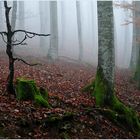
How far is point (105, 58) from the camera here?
10602 mm

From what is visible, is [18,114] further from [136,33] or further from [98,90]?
[136,33]

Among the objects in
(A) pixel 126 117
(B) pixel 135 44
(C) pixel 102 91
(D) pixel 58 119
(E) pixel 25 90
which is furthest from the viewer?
(B) pixel 135 44

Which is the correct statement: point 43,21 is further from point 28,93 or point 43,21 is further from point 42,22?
point 28,93

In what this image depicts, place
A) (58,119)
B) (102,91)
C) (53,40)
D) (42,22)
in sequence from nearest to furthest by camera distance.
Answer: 1. (58,119)
2. (102,91)
3. (53,40)
4. (42,22)

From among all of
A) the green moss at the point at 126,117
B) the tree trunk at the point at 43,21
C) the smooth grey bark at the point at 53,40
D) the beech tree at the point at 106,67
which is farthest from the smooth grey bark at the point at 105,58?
the tree trunk at the point at 43,21

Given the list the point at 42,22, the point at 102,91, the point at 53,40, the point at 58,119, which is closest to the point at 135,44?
the point at 53,40

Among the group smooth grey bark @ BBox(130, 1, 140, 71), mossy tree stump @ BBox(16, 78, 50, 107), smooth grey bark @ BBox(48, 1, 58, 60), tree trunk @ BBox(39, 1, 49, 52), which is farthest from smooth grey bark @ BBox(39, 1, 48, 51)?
mossy tree stump @ BBox(16, 78, 50, 107)

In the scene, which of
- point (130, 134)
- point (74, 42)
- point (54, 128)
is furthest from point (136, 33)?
point (74, 42)

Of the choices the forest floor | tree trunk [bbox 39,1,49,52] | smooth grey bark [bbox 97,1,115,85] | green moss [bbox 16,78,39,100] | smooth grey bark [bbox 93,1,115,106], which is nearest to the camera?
the forest floor

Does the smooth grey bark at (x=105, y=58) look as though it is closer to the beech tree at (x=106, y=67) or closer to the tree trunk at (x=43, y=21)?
the beech tree at (x=106, y=67)

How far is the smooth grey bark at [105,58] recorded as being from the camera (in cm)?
1047

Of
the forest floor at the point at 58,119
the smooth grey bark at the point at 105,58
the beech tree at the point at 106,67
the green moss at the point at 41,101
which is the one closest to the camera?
the forest floor at the point at 58,119

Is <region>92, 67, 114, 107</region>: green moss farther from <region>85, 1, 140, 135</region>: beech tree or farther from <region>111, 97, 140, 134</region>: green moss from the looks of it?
<region>111, 97, 140, 134</region>: green moss

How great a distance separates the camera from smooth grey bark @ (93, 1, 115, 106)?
1047cm
